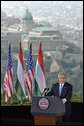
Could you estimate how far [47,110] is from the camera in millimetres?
5023

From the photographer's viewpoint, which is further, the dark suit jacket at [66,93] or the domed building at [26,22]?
the domed building at [26,22]

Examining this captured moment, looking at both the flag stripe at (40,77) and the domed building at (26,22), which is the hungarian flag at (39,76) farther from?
the domed building at (26,22)

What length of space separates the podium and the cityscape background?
145ft

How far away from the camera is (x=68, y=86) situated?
5.55m

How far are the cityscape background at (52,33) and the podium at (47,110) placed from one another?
145 ft

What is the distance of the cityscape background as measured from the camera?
54969 millimetres

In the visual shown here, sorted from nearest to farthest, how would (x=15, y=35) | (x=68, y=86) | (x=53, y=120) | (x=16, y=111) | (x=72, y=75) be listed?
(x=53, y=120), (x=68, y=86), (x=16, y=111), (x=15, y=35), (x=72, y=75)

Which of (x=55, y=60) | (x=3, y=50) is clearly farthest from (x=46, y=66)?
(x=3, y=50)

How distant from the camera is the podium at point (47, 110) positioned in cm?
496

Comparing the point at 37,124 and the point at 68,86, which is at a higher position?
the point at 68,86

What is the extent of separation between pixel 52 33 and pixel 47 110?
190 ft

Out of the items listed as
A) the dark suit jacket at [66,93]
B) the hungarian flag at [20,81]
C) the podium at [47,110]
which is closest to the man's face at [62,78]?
the dark suit jacket at [66,93]

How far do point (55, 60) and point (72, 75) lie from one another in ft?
14.8

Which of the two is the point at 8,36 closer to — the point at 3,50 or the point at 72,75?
the point at 3,50
